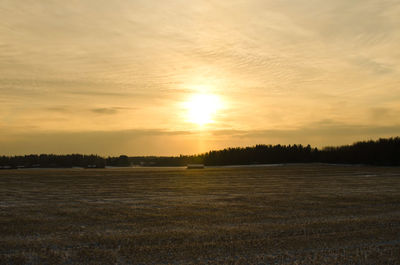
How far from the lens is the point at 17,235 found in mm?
13070

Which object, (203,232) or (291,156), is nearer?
(203,232)

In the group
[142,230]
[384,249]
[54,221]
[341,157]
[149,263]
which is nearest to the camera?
[149,263]

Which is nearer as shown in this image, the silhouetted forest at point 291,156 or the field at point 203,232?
the field at point 203,232

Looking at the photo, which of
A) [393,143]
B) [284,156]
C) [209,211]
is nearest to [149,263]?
[209,211]

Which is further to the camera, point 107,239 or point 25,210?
point 25,210

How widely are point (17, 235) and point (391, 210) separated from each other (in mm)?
14427

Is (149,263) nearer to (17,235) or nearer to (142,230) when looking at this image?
(142,230)

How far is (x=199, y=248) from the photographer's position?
1116 cm

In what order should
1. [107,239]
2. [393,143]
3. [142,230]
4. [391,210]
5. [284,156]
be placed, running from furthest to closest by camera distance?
[284,156], [393,143], [391,210], [142,230], [107,239]

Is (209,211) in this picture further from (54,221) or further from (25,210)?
(25,210)

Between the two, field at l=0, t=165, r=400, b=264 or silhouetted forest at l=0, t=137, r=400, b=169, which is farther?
silhouetted forest at l=0, t=137, r=400, b=169

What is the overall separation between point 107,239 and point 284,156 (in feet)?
437

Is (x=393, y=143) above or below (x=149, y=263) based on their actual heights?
above

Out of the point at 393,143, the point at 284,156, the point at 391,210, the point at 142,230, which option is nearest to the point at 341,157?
the point at 393,143
